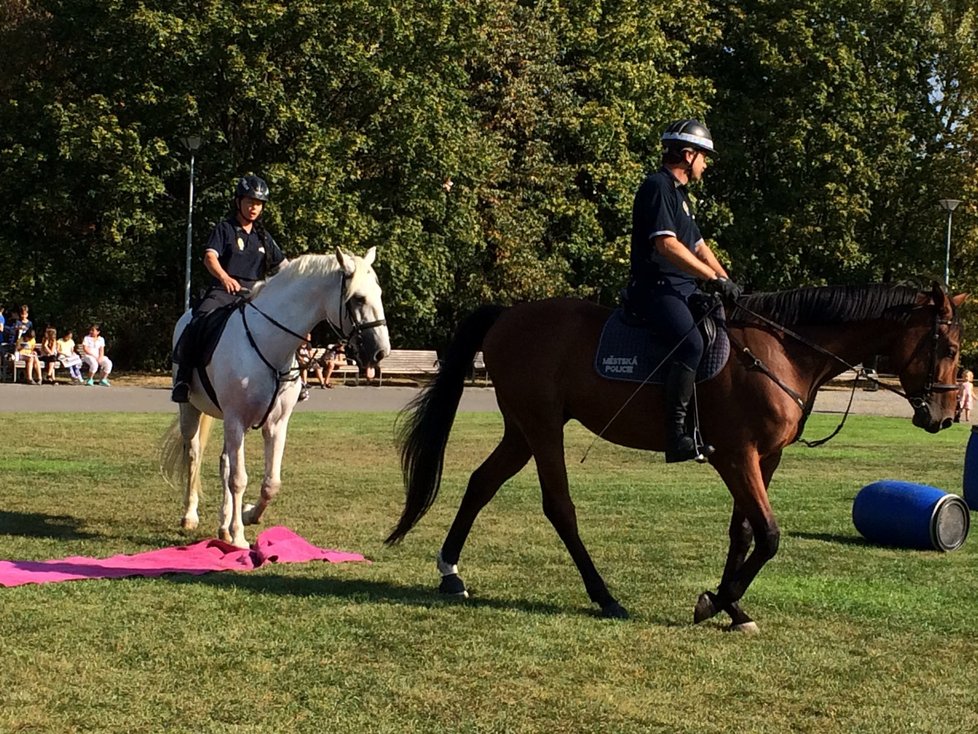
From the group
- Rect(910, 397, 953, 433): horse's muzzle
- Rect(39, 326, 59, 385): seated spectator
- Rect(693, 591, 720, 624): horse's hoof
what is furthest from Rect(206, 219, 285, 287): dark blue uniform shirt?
Rect(39, 326, 59, 385): seated spectator

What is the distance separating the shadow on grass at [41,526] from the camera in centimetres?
1072

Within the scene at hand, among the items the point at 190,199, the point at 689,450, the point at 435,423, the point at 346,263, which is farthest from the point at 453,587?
the point at 190,199

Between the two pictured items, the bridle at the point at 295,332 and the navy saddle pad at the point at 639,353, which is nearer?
the navy saddle pad at the point at 639,353

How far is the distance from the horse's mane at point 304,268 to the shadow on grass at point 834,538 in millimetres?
→ 4991

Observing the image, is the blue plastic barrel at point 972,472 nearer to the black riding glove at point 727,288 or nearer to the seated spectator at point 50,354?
the black riding glove at point 727,288

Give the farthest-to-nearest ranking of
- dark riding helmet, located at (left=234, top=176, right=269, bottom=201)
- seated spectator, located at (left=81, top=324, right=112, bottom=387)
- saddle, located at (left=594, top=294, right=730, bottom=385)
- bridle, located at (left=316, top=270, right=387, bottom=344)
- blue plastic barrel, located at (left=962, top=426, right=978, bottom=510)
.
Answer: seated spectator, located at (left=81, top=324, right=112, bottom=387) < blue plastic barrel, located at (left=962, top=426, right=978, bottom=510) < dark riding helmet, located at (left=234, top=176, right=269, bottom=201) < bridle, located at (left=316, top=270, right=387, bottom=344) < saddle, located at (left=594, top=294, right=730, bottom=385)

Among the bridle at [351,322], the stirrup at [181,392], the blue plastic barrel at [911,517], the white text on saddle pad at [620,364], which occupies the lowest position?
the blue plastic barrel at [911,517]

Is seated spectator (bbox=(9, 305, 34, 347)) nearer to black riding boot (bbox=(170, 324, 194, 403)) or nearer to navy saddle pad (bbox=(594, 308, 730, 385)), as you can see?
black riding boot (bbox=(170, 324, 194, 403))

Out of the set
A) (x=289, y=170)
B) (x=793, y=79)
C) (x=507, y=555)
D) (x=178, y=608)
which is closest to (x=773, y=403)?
(x=507, y=555)

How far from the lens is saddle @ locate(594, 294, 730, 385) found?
316 inches

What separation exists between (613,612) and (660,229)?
2.41 meters

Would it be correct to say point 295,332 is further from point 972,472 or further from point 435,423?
point 972,472

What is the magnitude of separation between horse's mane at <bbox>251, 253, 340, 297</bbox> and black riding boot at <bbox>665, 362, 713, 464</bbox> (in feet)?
11.3

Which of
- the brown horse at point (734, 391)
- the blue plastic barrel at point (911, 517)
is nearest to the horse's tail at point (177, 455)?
the brown horse at point (734, 391)
